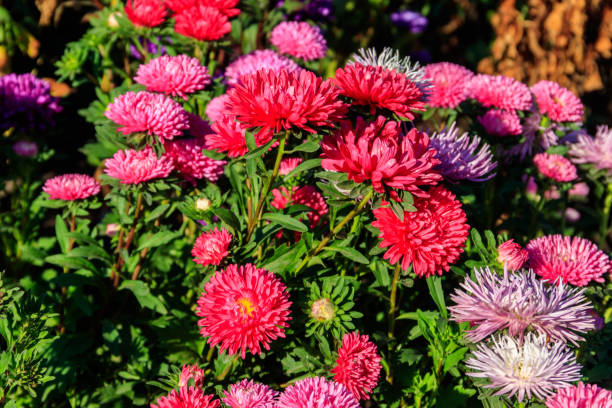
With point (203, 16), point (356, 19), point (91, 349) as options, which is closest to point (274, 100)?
point (203, 16)

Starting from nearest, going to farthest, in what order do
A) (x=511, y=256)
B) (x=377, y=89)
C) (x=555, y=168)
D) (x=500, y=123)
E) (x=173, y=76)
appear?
(x=377, y=89)
(x=511, y=256)
(x=173, y=76)
(x=500, y=123)
(x=555, y=168)

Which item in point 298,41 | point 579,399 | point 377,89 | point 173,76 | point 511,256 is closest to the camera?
point 579,399

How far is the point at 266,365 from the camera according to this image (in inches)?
81.0

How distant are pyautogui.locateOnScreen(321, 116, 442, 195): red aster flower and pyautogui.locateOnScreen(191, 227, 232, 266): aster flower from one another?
47 cm

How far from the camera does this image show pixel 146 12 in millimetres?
2297

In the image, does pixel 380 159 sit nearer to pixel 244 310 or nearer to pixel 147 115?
pixel 244 310

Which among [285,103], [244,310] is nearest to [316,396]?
[244,310]

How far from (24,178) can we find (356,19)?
3424mm

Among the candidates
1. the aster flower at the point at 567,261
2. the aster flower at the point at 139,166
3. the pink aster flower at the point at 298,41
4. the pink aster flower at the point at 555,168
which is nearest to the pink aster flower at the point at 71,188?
the aster flower at the point at 139,166

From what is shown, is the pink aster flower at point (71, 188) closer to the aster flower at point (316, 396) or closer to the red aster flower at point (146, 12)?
the red aster flower at point (146, 12)

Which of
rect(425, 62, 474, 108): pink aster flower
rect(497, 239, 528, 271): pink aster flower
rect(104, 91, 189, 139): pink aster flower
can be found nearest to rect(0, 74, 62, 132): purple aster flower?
rect(104, 91, 189, 139): pink aster flower

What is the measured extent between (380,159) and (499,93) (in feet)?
4.56

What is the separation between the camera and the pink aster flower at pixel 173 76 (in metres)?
1.97

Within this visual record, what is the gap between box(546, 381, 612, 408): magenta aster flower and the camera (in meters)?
1.21
